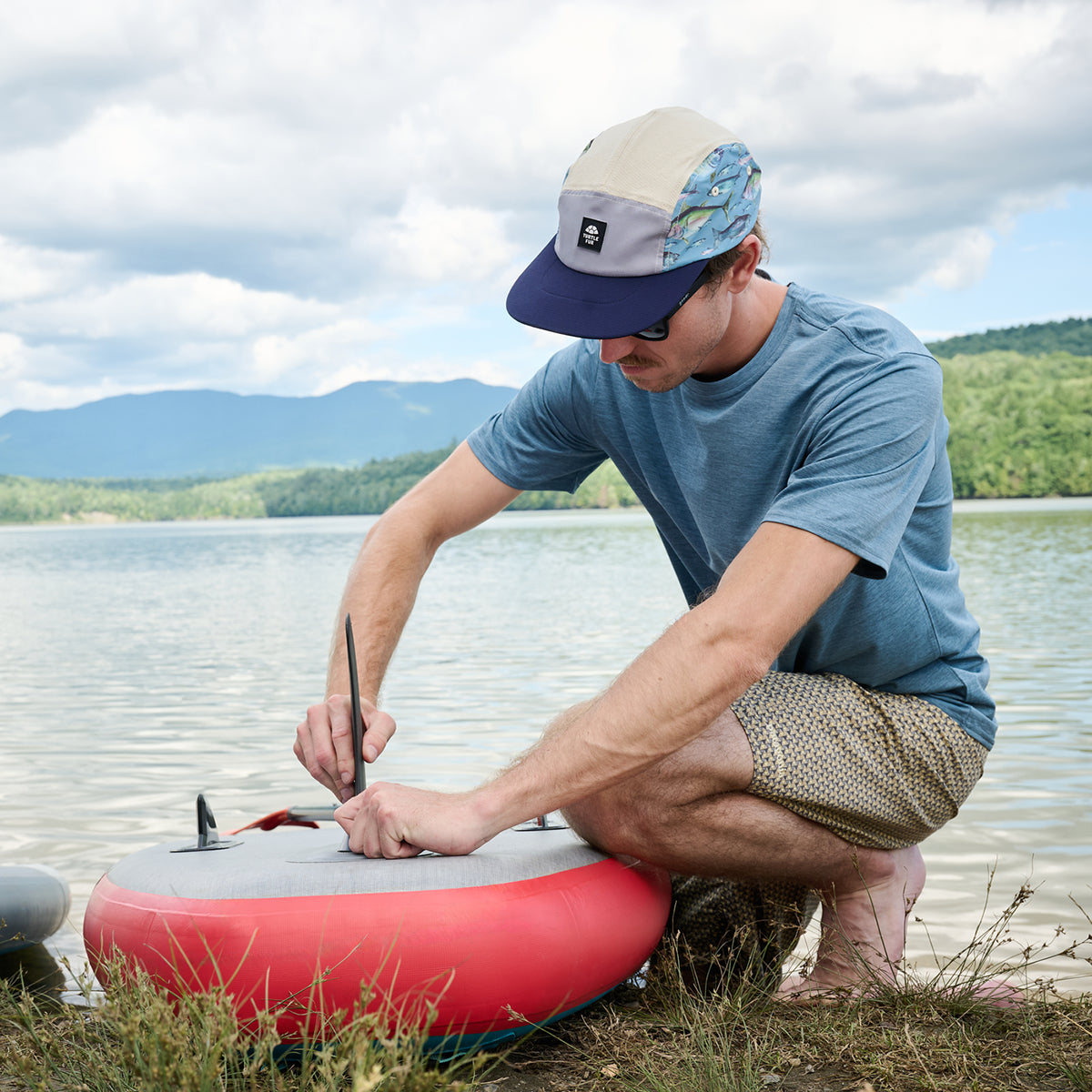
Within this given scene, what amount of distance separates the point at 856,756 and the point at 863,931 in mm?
457

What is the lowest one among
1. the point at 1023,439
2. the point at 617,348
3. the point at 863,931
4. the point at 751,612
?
the point at 863,931

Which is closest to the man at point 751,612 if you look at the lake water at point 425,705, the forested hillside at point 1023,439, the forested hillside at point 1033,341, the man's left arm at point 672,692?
the man's left arm at point 672,692

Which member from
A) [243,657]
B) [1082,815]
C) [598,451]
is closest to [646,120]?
[598,451]

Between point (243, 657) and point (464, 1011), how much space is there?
31.3ft

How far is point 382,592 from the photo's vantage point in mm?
2980

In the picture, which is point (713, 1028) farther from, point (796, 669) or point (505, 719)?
point (505, 719)

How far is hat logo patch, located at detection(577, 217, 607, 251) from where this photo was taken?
7.54 feet

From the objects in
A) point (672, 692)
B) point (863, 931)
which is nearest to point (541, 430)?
point (672, 692)

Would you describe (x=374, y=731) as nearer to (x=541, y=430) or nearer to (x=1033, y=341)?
(x=541, y=430)

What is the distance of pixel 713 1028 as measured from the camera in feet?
7.37

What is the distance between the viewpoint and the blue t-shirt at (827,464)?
7.31 ft

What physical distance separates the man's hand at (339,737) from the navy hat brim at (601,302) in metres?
0.92

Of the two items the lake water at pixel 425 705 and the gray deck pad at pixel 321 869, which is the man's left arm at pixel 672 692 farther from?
the lake water at pixel 425 705

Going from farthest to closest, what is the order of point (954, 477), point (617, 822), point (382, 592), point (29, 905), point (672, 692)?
point (954, 477), point (29, 905), point (382, 592), point (617, 822), point (672, 692)
